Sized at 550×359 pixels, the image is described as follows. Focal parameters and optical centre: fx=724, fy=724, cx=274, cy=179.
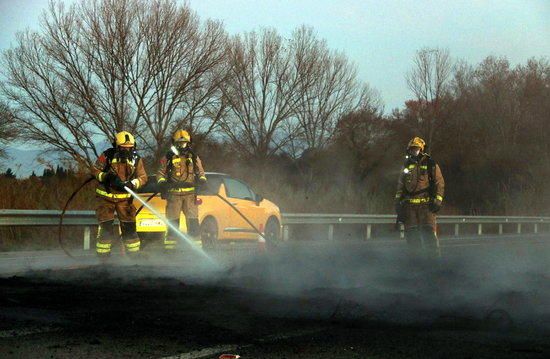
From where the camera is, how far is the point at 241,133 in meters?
44.2

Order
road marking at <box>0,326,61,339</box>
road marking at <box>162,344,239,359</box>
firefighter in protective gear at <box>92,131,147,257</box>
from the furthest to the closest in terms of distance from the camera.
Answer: firefighter in protective gear at <box>92,131,147,257</box>, road marking at <box>0,326,61,339</box>, road marking at <box>162,344,239,359</box>

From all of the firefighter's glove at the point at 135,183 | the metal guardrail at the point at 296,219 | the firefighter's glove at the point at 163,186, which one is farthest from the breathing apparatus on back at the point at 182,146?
the metal guardrail at the point at 296,219

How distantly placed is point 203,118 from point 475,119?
22.7m

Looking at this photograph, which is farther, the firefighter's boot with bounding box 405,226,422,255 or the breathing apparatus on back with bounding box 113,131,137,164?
the firefighter's boot with bounding box 405,226,422,255

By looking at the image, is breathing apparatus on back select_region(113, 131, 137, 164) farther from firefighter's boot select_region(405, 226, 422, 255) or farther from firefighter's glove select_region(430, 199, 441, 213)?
firefighter's glove select_region(430, 199, 441, 213)

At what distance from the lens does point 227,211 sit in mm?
14930

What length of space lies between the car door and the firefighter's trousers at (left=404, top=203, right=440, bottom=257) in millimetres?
5313

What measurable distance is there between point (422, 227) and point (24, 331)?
662cm

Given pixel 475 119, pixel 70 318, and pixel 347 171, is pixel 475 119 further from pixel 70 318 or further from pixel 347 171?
pixel 70 318

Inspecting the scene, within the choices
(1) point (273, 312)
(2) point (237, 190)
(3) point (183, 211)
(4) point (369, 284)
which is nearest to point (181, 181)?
(3) point (183, 211)

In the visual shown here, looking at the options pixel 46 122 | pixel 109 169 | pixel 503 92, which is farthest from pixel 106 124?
pixel 503 92

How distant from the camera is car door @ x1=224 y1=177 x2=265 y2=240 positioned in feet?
49.9

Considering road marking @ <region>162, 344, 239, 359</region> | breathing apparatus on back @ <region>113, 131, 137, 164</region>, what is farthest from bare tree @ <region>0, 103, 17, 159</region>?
road marking @ <region>162, 344, 239, 359</region>

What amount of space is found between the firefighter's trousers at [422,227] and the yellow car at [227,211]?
11.6 ft
